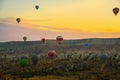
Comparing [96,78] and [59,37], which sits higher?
[59,37]

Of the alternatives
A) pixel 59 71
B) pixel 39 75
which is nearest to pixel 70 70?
pixel 59 71

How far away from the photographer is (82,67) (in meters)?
72.4

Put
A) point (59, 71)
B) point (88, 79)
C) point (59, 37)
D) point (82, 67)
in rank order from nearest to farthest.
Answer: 1. point (88, 79)
2. point (59, 71)
3. point (82, 67)
4. point (59, 37)

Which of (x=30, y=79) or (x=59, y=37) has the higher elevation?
(x=59, y=37)

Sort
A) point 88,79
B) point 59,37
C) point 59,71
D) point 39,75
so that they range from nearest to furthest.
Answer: point 88,79 < point 39,75 < point 59,71 < point 59,37

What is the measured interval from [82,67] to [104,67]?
438 centimetres

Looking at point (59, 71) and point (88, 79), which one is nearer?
point (88, 79)

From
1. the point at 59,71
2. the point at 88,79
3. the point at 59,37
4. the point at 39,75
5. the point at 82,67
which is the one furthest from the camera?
the point at 59,37

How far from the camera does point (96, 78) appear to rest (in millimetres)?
57469

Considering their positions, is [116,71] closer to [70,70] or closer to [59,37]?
[70,70]

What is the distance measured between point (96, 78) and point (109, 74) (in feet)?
20.9

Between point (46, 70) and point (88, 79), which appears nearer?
point (88, 79)

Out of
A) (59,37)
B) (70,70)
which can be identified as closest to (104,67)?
(70,70)

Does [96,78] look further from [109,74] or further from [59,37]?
[59,37]
